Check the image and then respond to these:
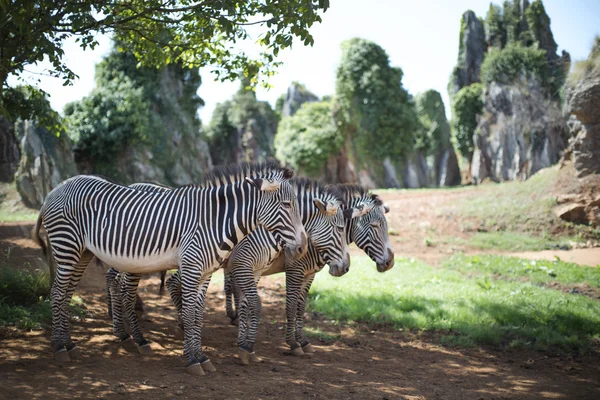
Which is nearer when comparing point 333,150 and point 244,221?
point 244,221

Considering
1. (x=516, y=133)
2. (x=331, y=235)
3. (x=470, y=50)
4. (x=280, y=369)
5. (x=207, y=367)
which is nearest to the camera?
(x=207, y=367)

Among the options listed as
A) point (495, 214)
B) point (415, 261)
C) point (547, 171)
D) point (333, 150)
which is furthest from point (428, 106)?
point (415, 261)

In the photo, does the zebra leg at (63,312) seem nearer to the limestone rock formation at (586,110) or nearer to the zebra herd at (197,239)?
the zebra herd at (197,239)

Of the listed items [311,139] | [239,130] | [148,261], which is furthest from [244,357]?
[239,130]

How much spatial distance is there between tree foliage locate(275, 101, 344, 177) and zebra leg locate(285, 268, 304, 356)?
33.8 meters

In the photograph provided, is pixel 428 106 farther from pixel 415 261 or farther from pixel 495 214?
pixel 415 261

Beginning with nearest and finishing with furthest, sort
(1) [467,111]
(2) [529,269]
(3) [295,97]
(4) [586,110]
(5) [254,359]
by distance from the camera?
(5) [254,359] < (2) [529,269] < (4) [586,110] < (1) [467,111] < (3) [295,97]

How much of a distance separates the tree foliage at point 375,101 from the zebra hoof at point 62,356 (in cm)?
3391

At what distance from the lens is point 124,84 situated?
23.5m

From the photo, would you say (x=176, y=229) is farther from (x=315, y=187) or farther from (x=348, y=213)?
(x=348, y=213)

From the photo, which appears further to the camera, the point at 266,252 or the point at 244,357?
the point at 266,252

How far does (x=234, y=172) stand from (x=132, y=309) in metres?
2.47

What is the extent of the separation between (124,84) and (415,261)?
16.1 metres

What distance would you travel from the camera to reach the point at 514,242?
16.9 meters
